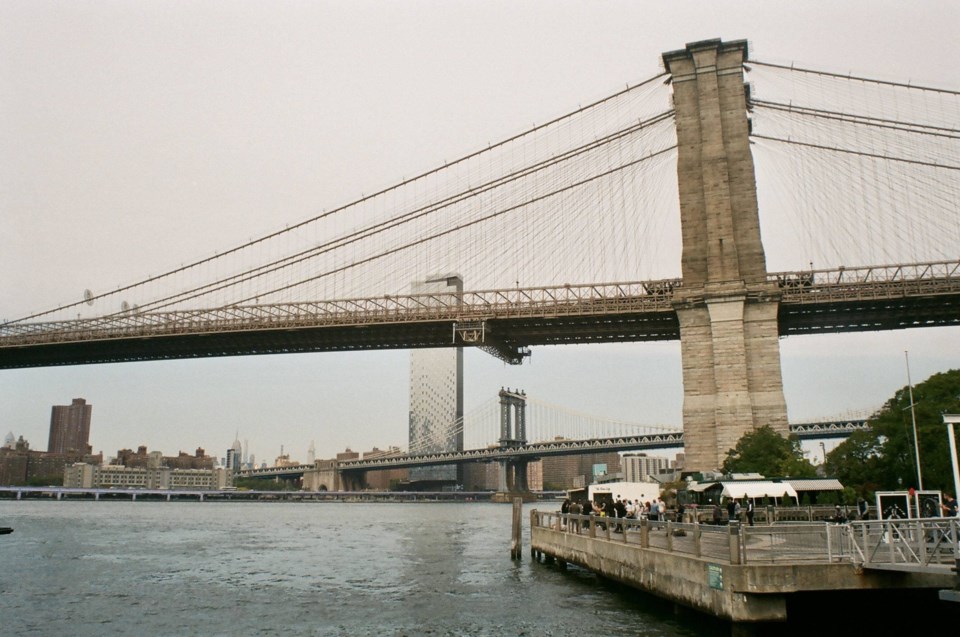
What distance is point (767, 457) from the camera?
4022 centimetres

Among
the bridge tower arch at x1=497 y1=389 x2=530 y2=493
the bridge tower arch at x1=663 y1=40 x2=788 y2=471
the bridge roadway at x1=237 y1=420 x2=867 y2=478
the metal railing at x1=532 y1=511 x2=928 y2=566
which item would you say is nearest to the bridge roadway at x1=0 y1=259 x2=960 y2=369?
the bridge tower arch at x1=663 y1=40 x2=788 y2=471

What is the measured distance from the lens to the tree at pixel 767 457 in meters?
39.1

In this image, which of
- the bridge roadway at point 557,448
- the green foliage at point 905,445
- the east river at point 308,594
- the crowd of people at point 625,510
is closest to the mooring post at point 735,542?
the east river at point 308,594

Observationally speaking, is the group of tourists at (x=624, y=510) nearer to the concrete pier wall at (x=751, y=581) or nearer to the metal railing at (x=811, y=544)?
the metal railing at (x=811, y=544)

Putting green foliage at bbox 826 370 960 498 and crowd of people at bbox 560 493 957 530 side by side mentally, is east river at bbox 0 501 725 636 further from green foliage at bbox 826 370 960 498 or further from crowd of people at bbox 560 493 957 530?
green foliage at bbox 826 370 960 498

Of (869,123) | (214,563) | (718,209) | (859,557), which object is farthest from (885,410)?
(214,563)

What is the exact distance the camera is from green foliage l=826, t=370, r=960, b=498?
121 ft

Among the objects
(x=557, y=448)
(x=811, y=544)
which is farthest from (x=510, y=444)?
(x=811, y=544)

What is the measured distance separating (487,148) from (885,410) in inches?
1307

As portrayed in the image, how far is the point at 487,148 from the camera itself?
205 feet

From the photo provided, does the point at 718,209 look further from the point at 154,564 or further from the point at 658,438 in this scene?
the point at 658,438

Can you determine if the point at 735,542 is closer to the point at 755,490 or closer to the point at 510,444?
the point at 755,490

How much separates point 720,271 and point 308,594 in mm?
30391

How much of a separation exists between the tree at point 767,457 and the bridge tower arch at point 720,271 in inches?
78.5
